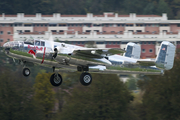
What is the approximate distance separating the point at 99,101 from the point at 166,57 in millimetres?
24223

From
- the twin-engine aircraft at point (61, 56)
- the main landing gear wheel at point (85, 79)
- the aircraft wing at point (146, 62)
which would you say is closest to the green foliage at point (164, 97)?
the aircraft wing at point (146, 62)

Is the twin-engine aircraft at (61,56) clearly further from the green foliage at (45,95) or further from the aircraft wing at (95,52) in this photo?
the green foliage at (45,95)

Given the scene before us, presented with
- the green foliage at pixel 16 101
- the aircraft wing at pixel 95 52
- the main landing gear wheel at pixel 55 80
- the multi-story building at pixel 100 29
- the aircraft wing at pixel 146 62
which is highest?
the multi-story building at pixel 100 29

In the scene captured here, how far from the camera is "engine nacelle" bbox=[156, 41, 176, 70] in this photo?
31.2m

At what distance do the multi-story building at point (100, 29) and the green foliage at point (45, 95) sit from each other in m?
24.9

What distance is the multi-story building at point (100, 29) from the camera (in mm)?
87938

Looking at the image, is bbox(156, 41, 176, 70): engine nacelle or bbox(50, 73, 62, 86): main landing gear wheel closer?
bbox(50, 73, 62, 86): main landing gear wheel

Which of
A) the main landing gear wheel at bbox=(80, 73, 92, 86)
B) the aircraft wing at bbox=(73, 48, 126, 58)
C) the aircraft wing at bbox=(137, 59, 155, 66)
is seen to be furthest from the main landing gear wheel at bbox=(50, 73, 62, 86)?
the aircraft wing at bbox=(137, 59, 155, 66)

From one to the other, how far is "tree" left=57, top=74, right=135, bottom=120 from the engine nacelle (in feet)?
76.2

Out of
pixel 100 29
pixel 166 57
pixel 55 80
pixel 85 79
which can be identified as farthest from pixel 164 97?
pixel 100 29

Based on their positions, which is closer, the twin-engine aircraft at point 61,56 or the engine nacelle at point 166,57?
the twin-engine aircraft at point 61,56

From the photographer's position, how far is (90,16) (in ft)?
336

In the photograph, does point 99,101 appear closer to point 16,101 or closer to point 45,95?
point 45,95

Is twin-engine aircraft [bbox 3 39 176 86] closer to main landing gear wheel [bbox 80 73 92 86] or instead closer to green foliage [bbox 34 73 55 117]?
Result: main landing gear wheel [bbox 80 73 92 86]
